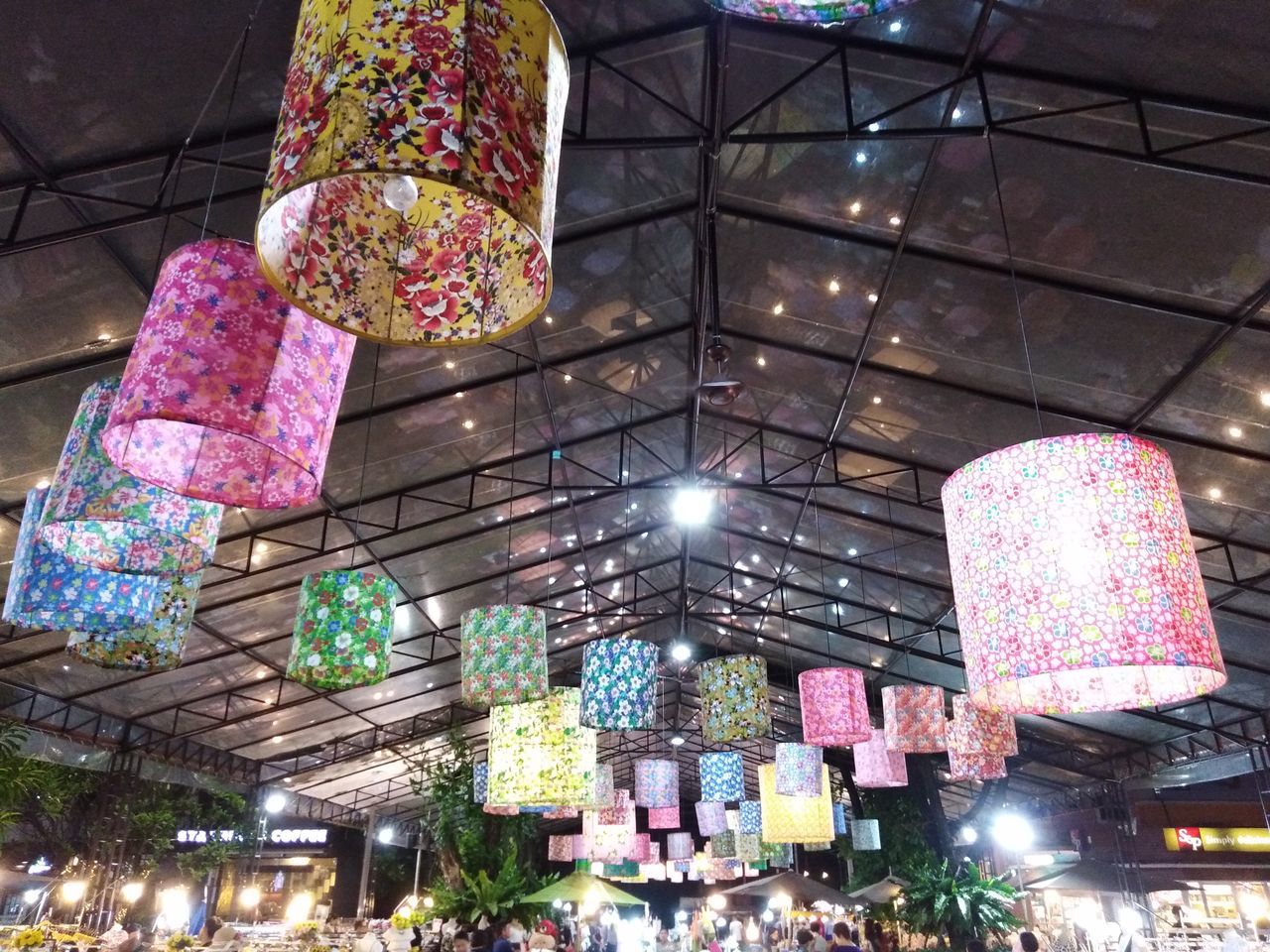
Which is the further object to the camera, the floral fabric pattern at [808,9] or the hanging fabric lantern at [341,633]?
the hanging fabric lantern at [341,633]

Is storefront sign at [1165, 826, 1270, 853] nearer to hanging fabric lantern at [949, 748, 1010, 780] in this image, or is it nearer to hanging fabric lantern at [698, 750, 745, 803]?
hanging fabric lantern at [698, 750, 745, 803]

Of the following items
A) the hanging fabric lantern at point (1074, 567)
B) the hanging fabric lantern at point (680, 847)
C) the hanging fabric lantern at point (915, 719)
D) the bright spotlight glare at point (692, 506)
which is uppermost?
the bright spotlight glare at point (692, 506)

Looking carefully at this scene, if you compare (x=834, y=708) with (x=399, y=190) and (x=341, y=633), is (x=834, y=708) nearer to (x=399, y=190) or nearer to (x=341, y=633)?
(x=341, y=633)

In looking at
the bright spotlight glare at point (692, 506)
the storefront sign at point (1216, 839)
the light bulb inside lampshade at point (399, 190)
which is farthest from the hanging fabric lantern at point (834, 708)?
the storefront sign at point (1216, 839)

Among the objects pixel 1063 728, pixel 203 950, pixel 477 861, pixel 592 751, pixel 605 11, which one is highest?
pixel 605 11

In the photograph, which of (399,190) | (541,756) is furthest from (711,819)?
(399,190)

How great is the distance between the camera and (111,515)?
2783 mm

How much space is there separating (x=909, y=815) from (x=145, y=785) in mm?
13845

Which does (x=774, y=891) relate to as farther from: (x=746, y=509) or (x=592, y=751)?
(x=592, y=751)

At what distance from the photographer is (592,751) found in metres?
6.82

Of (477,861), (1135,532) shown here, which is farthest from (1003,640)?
(477,861)

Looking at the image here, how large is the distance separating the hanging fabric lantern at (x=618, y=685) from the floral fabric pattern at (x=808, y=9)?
5.02m

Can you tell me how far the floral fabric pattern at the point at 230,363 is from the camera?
2.04 m

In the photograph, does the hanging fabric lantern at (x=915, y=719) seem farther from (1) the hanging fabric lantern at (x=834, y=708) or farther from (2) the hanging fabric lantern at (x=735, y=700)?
(2) the hanging fabric lantern at (x=735, y=700)
